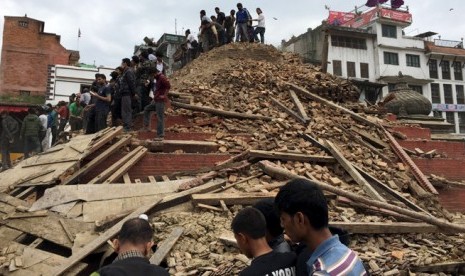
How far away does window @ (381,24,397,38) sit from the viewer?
147ft

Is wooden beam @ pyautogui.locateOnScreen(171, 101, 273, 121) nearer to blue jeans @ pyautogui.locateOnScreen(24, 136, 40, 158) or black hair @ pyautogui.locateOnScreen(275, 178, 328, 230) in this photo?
blue jeans @ pyautogui.locateOnScreen(24, 136, 40, 158)

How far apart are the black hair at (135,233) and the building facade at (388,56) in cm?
3911

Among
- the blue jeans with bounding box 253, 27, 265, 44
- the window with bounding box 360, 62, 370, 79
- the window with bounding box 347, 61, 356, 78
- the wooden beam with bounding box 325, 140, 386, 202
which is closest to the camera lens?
the wooden beam with bounding box 325, 140, 386, 202

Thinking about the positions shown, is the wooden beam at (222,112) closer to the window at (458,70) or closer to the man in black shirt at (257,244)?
the man in black shirt at (257,244)

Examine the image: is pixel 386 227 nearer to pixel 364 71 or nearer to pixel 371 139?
pixel 371 139

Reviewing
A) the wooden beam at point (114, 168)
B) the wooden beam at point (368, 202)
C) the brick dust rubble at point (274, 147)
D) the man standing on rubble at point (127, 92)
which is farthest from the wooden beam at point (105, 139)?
the wooden beam at point (368, 202)

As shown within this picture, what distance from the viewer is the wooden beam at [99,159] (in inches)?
302

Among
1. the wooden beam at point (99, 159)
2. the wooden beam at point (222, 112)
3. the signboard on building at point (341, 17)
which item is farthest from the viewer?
the signboard on building at point (341, 17)

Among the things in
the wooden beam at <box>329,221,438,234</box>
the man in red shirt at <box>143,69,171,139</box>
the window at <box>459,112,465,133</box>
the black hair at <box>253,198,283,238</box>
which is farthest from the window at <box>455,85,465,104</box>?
the black hair at <box>253,198,283,238</box>

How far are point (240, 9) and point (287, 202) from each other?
629 inches

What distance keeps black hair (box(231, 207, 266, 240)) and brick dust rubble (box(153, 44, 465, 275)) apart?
2.68m

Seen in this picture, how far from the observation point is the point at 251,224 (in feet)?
8.68

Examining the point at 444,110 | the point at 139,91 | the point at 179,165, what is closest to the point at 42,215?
the point at 179,165

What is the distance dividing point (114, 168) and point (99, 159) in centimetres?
36
